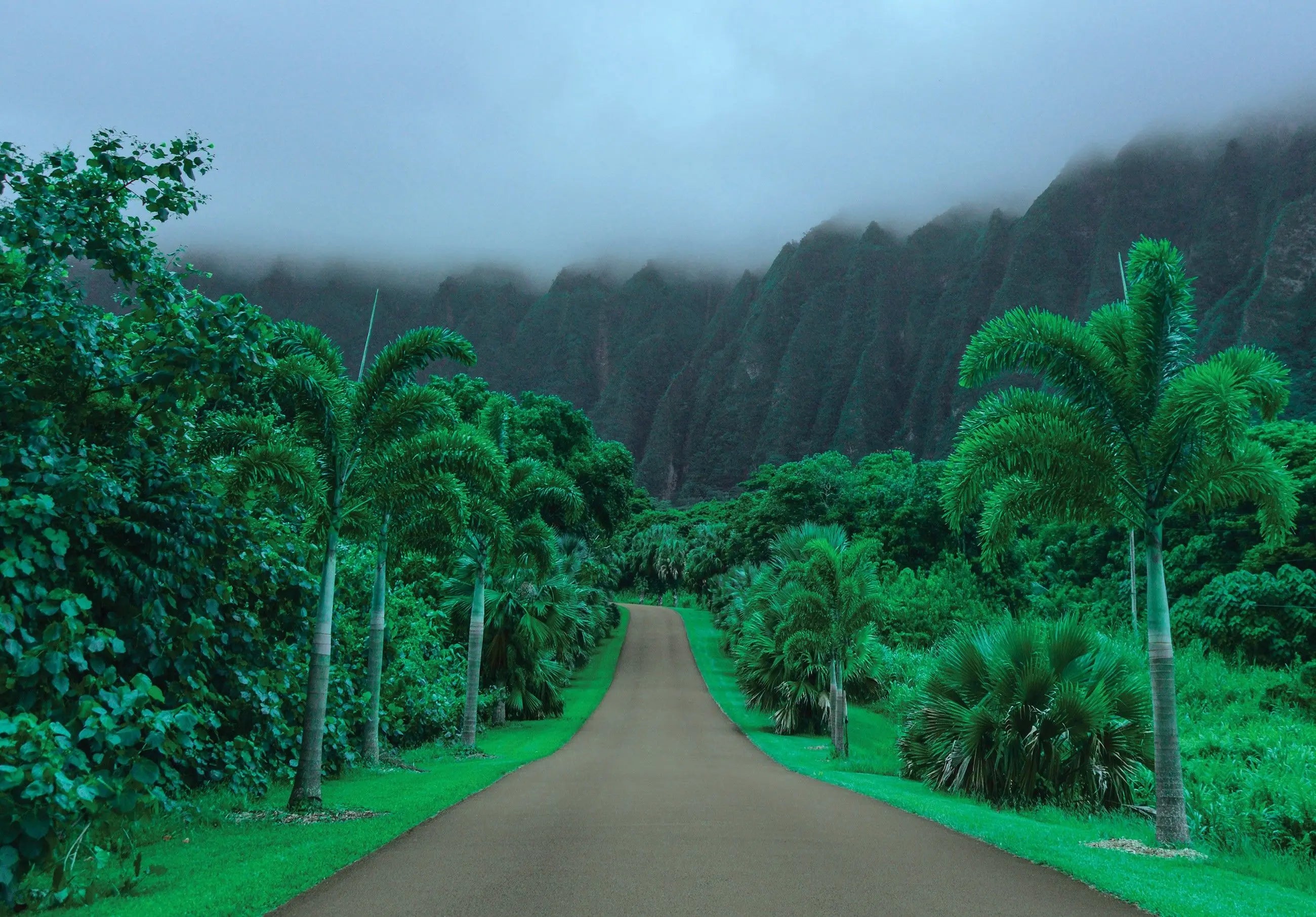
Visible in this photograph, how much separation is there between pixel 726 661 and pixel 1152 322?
147 feet

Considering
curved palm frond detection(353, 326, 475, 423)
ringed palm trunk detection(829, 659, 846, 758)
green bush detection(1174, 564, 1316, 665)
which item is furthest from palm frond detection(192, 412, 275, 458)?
green bush detection(1174, 564, 1316, 665)

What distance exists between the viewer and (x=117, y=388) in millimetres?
8867

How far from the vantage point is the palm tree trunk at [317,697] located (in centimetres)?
1214

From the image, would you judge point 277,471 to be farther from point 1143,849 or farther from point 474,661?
point 474,661

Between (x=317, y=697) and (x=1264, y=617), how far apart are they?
34.2 meters

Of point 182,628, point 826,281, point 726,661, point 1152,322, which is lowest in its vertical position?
point 726,661

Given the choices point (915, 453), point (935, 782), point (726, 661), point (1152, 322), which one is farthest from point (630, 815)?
point (915, 453)

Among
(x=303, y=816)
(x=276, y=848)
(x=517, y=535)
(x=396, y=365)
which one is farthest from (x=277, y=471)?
(x=517, y=535)

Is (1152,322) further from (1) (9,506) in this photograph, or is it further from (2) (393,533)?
(2) (393,533)

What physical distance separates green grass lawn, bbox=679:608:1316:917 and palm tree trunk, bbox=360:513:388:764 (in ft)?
29.7

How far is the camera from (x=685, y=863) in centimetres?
829

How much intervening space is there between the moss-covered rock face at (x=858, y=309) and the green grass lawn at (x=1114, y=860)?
55.0 metres

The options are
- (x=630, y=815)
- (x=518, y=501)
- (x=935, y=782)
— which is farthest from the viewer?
(x=518, y=501)

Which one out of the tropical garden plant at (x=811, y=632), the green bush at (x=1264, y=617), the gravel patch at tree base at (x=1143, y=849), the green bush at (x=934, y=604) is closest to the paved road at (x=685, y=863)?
the gravel patch at tree base at (x=1143, y=849)
